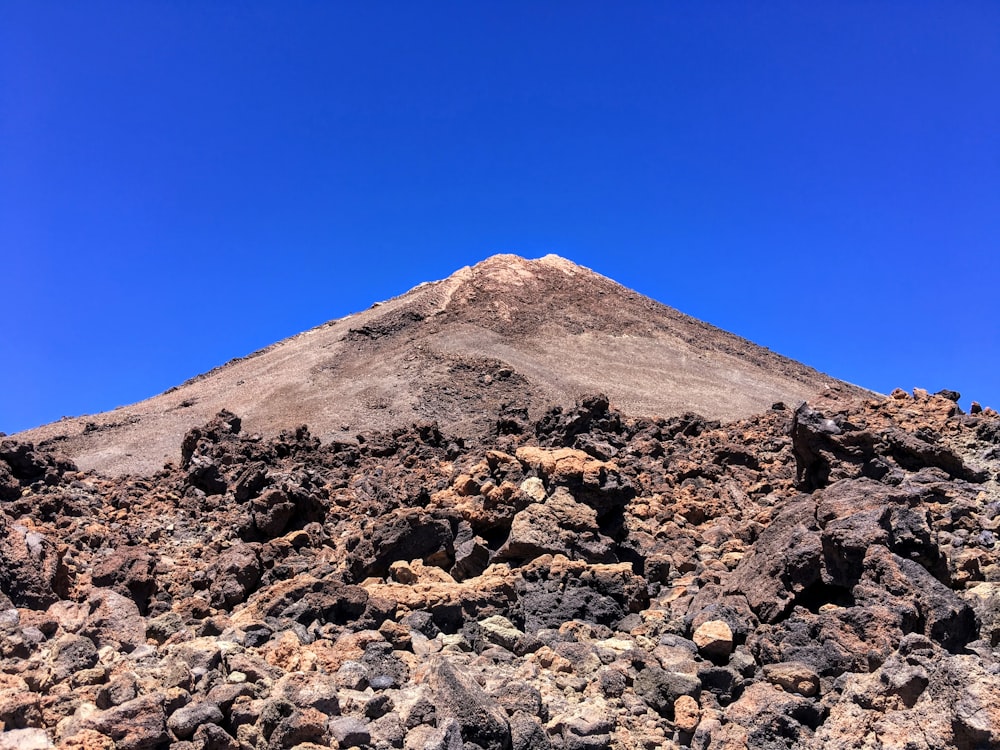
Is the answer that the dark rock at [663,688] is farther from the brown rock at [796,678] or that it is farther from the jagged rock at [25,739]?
the jagged rock at [25,739]

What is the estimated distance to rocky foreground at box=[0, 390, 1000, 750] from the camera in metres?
5.48

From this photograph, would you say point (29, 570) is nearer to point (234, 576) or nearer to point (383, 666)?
point (234, 576)

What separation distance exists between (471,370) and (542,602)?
20.1 metres

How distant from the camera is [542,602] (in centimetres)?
806

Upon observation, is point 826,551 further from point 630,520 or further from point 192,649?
point 192,649

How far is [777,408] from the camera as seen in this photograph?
16203mm

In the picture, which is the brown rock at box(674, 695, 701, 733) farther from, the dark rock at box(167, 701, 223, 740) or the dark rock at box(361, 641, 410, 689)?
the dark rock at box(167, 701, 223, 740)

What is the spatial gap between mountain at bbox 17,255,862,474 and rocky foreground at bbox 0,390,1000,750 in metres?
9.86

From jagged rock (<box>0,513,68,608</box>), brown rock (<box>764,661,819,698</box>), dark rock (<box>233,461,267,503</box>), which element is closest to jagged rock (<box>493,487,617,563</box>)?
brown rock (<box>764,661,819,698</box>)

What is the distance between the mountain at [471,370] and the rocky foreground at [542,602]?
32.4 ft

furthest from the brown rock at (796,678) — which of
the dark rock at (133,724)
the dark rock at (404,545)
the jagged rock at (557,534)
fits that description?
the dark rock at (133,724)

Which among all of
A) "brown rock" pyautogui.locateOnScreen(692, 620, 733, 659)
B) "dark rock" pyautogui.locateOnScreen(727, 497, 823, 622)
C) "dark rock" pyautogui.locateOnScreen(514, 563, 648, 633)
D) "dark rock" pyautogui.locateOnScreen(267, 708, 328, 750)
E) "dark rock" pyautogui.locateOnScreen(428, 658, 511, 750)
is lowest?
"dark rock" pyautogui.locateOnScreen(267, 708, 328, 750)

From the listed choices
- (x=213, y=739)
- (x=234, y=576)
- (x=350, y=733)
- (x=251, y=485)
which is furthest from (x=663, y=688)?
Result: (x=251, y=485)

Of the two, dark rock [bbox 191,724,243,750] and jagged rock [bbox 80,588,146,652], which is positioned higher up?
jagged rock [bbox 80,588,146,652]
